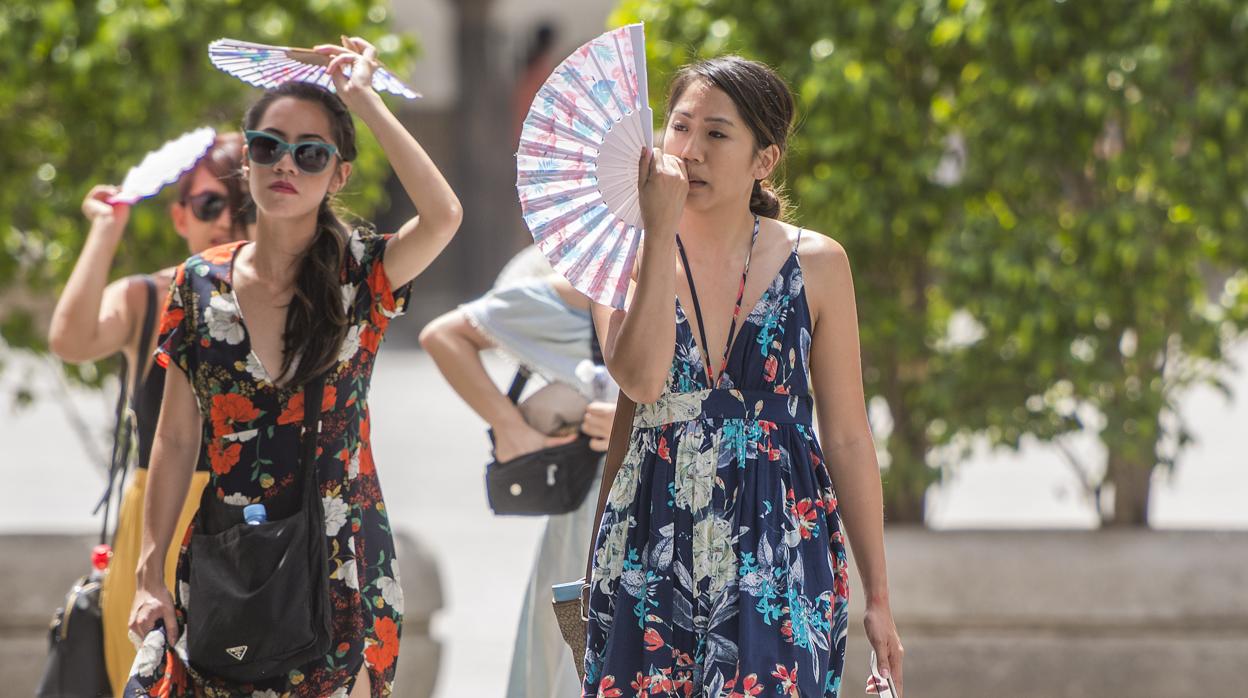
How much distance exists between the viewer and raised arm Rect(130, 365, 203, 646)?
2.90 metres

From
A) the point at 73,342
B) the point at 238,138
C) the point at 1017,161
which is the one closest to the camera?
the point at 73,342

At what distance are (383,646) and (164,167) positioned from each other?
1432mm

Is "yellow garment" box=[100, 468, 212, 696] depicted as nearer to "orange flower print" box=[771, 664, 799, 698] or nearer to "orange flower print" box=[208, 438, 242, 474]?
"orange flower print" box=[208, 438, 242, 474]

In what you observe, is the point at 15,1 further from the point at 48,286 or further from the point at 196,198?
the point at 196,198

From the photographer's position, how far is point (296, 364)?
2.89 m

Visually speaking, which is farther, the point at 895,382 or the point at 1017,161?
the point at 895,382

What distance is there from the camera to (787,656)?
8.15 ft

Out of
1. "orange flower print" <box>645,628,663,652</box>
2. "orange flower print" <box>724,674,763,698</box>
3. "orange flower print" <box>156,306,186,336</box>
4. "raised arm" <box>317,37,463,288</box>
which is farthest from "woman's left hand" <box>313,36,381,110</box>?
"orange flower print" <box>724,674,763,698</box>

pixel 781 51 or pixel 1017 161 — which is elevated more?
pixel 781 51

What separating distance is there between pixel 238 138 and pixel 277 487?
139 cm

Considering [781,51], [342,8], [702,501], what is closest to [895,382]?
[781,51]

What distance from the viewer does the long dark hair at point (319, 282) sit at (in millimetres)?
2889

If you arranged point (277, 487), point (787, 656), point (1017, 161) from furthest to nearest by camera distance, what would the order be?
1. point (1017, 161)
2. point (277, 487)
3. point (787, 656)

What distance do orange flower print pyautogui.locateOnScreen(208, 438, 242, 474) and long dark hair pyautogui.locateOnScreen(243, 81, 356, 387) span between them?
0.53 ft
